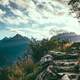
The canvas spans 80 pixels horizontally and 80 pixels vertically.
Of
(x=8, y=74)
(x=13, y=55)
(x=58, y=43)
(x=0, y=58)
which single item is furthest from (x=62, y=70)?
(x=13, y=55)

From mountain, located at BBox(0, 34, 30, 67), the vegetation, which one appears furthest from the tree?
mountain, located at BBox(0, 34, 30, 67)

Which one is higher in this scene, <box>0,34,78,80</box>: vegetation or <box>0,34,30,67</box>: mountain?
<box>0,34,30,67</box>: mountain

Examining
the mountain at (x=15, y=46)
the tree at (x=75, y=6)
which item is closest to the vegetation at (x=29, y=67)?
the tree at (x=75, y=6)

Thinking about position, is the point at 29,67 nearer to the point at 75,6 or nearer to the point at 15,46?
the point at 75,6

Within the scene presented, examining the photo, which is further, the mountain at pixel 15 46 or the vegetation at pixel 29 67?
the mountain at pixel 15 46

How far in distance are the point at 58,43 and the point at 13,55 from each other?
23.7 m

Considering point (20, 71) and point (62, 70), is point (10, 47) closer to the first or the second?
point (20, 71)

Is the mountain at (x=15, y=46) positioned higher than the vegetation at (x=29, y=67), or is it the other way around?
the mountain at (x=15, y=46)

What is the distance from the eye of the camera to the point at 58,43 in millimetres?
30234

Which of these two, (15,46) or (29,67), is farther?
(15,46)

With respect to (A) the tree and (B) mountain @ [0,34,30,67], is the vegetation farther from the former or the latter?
(B) mountain @ [0,34,30,67]

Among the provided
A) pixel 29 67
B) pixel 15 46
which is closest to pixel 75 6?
pixel 29 67

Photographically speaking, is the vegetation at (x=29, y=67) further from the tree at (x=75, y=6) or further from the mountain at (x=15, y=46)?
the mountain at (x=15, y=46)

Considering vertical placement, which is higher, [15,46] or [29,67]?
[15,46]
